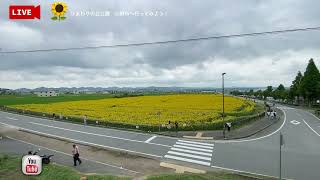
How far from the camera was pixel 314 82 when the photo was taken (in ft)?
238

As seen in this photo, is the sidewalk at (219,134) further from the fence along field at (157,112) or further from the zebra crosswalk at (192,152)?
the fence along field at (157,112)

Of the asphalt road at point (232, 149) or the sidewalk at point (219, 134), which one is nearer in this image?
the asphalt road at point (232, 149)

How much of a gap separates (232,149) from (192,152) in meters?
3.65

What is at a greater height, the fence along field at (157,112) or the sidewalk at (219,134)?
the fence along field at (157,112)

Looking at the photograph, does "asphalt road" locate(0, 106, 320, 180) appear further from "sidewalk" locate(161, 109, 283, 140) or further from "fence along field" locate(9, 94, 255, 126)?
"fence along field" locate(9, 94, 255, 126)

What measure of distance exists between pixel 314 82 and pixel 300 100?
30.7 meters

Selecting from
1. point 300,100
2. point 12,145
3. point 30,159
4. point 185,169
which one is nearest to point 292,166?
point 185,169

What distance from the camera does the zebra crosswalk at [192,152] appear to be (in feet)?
73.8

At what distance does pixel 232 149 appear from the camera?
25.9 metres

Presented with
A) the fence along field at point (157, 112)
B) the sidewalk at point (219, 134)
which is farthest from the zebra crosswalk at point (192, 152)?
the fence along field at point (157, 112)

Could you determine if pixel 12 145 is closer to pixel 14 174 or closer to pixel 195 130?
pixel 14 174

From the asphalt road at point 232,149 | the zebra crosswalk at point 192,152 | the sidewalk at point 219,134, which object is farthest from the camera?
the sidewalk at point 219,134

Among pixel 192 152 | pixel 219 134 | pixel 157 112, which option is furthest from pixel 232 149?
pixel 157 112

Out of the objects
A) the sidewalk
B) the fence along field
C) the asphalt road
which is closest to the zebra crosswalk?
the asphalt road
